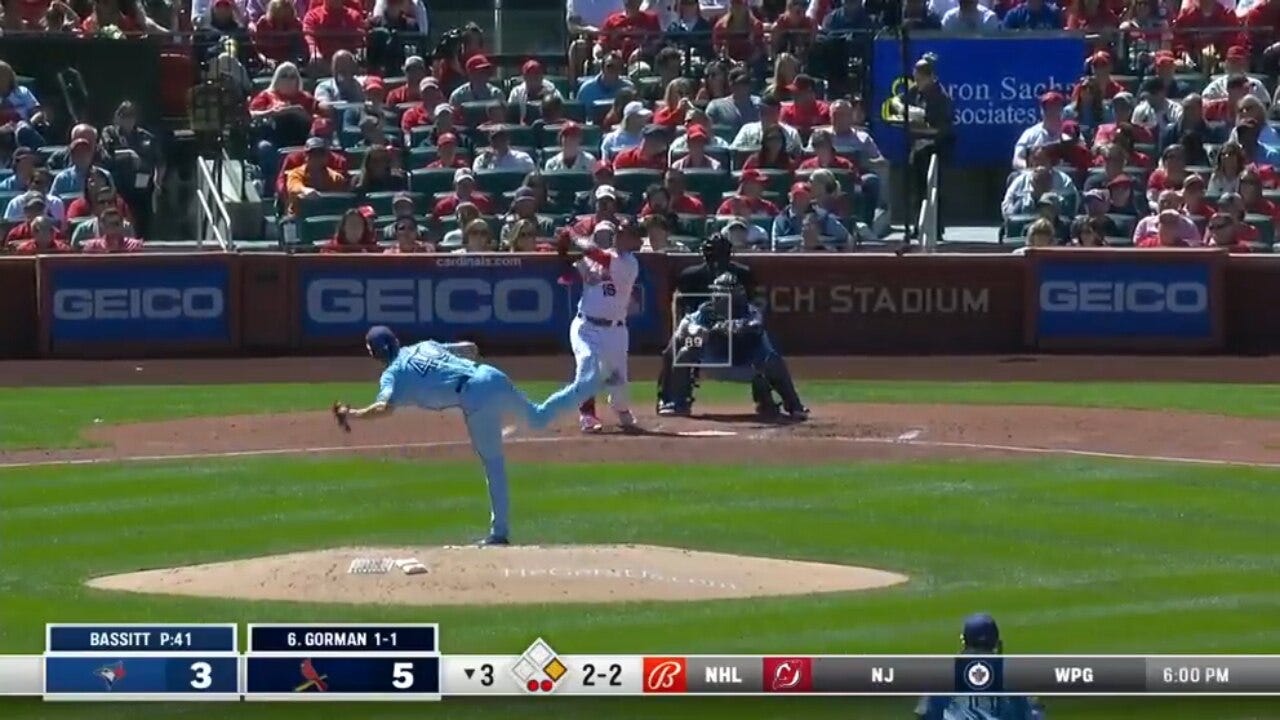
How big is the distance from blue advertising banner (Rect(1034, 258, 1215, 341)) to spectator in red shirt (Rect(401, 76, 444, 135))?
6.62 metres

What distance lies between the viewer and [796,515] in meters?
17.5

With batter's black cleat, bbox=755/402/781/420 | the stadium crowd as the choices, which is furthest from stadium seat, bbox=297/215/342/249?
batter's black cleat, bbox=755/402/781/420

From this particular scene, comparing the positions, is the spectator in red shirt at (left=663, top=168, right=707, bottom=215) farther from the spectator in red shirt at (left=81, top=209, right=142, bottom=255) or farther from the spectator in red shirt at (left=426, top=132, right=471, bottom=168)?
the spectator in red shirt at (left=81, top=209, right=142, bottom=255)

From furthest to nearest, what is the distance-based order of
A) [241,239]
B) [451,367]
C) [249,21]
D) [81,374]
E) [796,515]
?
[249,21], [241,239], [81,374], [796,515], [451,367]

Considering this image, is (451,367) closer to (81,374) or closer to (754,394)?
(754,394)

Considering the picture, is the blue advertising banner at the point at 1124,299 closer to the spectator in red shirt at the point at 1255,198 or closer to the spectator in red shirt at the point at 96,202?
the spectator in red shirt at the point at 1255,198

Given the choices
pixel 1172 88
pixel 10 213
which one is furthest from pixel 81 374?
pixel 1172 88

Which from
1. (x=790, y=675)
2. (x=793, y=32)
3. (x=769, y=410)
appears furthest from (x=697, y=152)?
(x=790, y=675)

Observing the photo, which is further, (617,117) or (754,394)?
(617,117)

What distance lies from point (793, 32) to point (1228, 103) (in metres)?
4.64

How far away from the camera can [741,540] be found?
16.6m

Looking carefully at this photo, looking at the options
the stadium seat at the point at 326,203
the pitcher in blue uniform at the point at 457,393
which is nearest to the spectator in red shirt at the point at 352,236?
the stadium seat at the point at 326,203

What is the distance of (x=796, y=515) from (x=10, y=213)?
11.9m

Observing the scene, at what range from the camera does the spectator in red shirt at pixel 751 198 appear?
1037 inches
